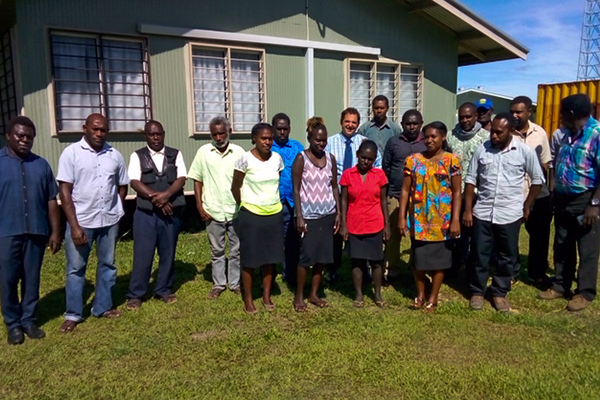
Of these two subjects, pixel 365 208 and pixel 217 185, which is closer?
pixel 365 208

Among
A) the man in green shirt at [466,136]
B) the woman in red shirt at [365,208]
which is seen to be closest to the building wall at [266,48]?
the woman in red shirt at [365,208]

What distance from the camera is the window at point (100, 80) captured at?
22.2 ft

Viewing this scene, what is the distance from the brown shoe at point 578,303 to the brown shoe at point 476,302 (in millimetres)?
819

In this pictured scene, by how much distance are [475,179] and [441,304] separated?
4.21ft

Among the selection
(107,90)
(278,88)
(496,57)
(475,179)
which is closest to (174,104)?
(107,90)

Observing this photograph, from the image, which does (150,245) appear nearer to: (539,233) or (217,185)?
(217,185)

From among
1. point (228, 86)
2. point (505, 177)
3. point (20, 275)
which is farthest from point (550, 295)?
point (228, 86)

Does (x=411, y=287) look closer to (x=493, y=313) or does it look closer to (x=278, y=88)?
(x=493, y=313)

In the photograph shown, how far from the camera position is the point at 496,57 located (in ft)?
35.3

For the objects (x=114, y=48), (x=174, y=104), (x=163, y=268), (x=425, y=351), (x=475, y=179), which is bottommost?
(x=425, y=351)

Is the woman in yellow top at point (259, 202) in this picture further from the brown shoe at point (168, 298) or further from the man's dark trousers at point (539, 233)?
the man's dark trousers at point (539, 233)

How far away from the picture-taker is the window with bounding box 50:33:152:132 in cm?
678

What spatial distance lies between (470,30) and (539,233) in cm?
620

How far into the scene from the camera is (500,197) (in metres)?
4.41
